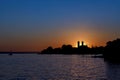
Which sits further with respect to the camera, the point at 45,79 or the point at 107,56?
the point at 107,56

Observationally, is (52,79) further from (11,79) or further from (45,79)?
(11,79)

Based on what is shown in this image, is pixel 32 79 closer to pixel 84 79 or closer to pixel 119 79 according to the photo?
pixel 84 79

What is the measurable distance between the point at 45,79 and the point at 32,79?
254cm

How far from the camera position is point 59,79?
186 ft

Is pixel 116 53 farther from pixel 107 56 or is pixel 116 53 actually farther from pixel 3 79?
pixel 3 79

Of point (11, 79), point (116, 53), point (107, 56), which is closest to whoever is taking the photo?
point (11, 79)

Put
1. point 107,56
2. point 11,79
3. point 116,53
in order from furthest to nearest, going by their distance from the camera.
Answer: point 107,56, point 116,53, point 11,79

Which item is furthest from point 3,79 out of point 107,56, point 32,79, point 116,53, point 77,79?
point 107,56

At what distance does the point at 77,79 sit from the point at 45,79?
6.45 metres

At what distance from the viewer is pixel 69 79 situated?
57.4m

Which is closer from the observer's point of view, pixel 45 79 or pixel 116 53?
pixel 45 79

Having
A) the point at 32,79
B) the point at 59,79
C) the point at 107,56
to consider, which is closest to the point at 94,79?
the point at 59,79

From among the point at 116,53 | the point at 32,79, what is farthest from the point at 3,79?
the point at 116,53

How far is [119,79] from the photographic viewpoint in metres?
56.8
